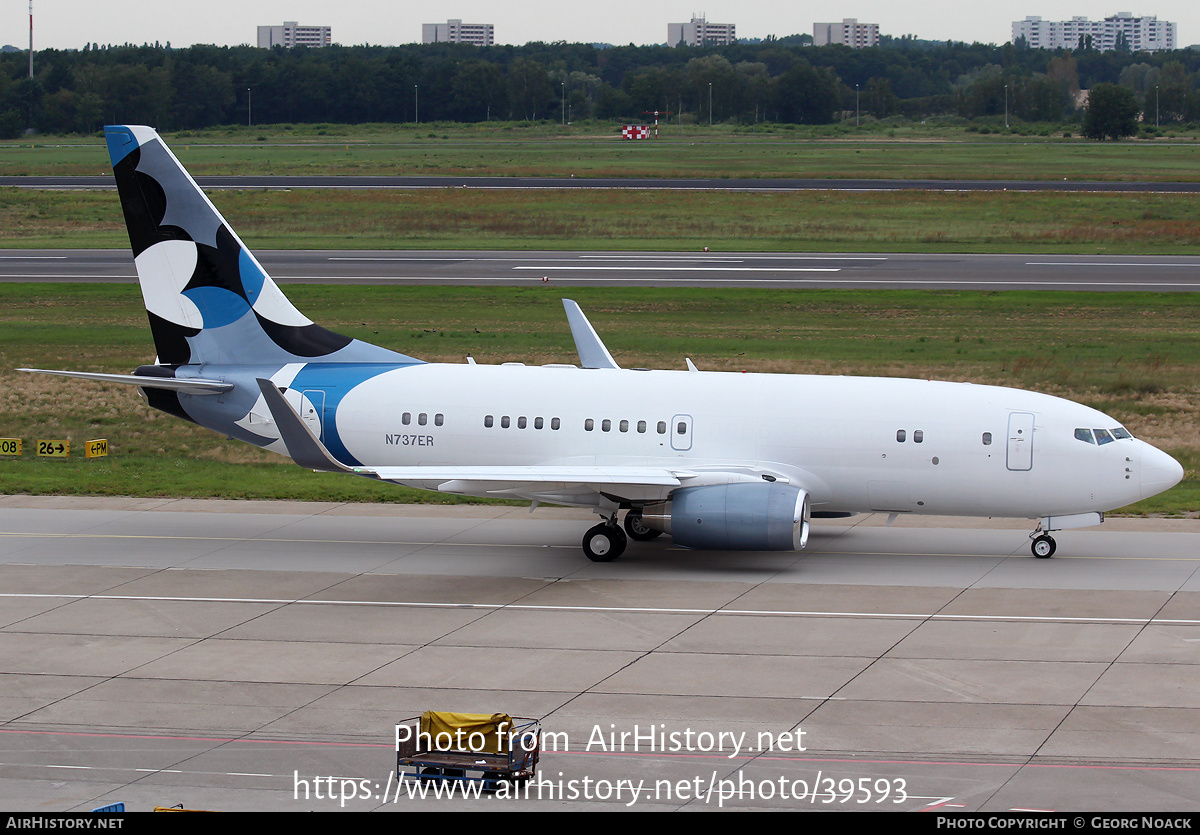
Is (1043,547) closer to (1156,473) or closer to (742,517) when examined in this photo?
(1156,473)

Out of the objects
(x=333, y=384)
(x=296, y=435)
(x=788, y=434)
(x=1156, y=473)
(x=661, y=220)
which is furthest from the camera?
(x=661, y=220)

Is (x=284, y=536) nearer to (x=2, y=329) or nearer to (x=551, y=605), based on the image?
(x=551, y=605)

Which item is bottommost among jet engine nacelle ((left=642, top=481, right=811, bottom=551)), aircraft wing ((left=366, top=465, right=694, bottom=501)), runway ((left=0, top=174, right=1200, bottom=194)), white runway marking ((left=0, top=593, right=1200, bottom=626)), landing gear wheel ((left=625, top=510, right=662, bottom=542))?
white runway marking ((left=0, top=593, right=1200, bottom=626))

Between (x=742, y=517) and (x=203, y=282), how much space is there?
1349 centimetres

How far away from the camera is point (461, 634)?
77.0 ft

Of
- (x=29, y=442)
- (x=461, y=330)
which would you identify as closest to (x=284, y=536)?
(x=29, y=442)

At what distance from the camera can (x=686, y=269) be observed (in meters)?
72.2

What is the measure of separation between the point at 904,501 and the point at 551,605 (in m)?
7.81

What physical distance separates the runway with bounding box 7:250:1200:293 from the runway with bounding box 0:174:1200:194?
104 feet

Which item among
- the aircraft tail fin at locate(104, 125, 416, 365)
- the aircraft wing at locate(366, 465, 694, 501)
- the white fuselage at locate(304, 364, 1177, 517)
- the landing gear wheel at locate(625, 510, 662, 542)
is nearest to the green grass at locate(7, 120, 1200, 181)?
the aircraft tail fin at locate(104, 125, 416, 365)

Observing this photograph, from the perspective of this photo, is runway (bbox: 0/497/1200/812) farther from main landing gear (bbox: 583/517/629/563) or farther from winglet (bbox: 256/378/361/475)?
winglet (bbox: 256/378/361/475)

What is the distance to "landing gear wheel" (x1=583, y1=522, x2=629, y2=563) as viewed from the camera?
28.5 meters

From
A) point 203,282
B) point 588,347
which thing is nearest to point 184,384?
point 203,282

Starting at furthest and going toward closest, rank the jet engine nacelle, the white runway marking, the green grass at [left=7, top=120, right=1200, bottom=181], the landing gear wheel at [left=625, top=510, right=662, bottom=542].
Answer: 1. the green grass at [left=7, top=120, right=1200, bottom=181]
2. the landing gear wheel at [left=625, top=510, right=662, bottom=542]
3. the jet engine nacelle
4. the white runway marking
